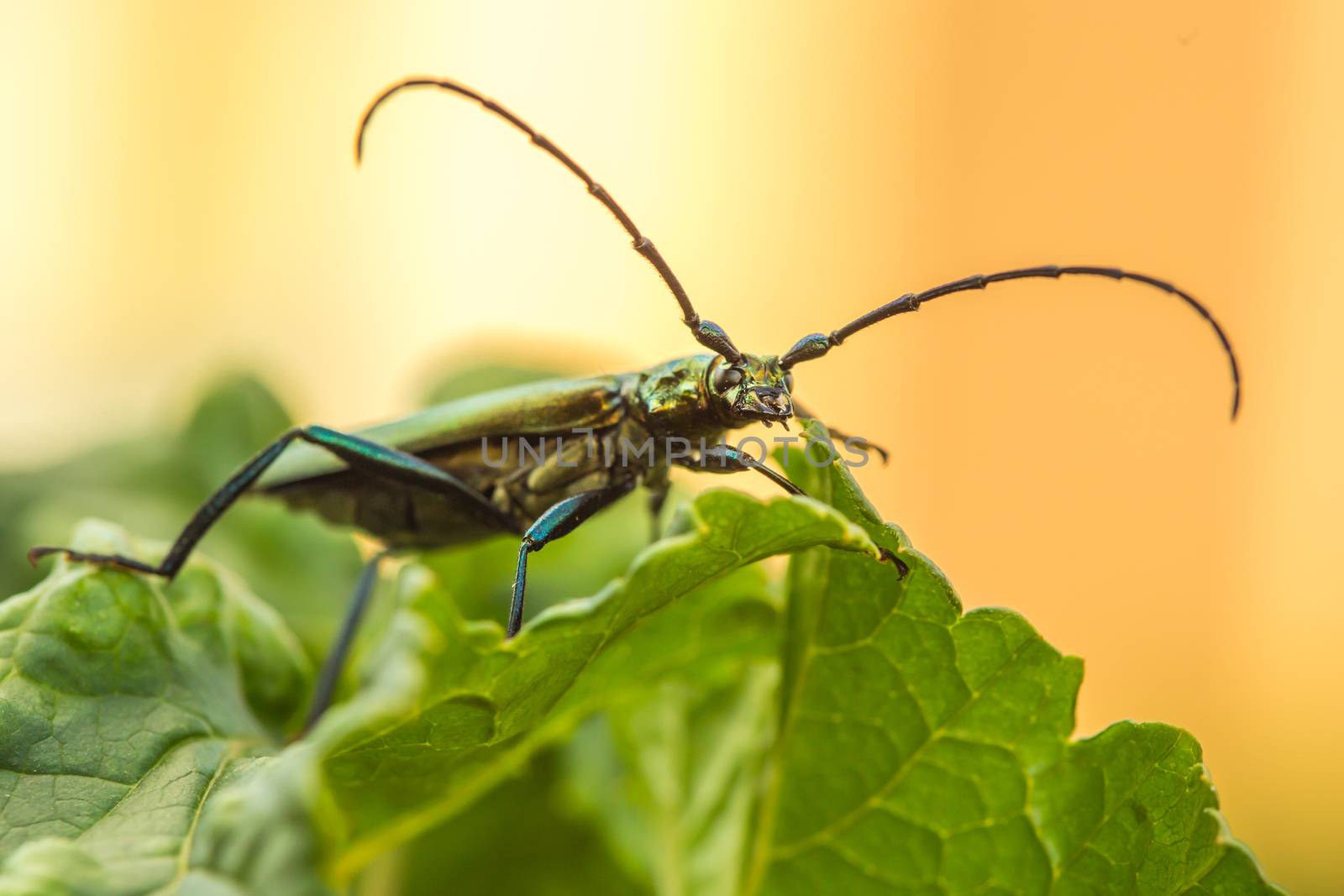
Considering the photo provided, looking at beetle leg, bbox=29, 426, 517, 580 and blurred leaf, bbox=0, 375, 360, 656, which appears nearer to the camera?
beetle leg, bbox=29, 426, 517, 580

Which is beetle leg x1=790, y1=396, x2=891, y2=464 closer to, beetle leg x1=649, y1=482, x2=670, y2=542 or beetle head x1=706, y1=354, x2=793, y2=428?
beetle head x1=706, y1=354, x2=793, y2=428

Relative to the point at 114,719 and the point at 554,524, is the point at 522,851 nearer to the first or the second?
the point at 554,524

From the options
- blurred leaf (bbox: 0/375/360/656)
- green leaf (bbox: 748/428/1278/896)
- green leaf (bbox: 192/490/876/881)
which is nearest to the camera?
green leaf (bbox: 192/490/876/881)

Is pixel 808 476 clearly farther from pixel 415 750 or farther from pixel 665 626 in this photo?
pixel 415 750

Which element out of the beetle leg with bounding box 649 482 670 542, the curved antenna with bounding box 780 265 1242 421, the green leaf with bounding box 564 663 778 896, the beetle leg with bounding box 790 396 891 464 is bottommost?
the green leaf with bounding box 564 663 778 896

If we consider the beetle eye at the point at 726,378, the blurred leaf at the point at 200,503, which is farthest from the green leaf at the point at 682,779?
the blurred leaf at the point at 200,503

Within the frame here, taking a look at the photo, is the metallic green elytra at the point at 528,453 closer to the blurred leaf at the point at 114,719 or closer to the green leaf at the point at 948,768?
the blurred leaf at the point at 114,719

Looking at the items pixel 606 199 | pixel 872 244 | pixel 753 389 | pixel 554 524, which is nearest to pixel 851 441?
pixel 753 389

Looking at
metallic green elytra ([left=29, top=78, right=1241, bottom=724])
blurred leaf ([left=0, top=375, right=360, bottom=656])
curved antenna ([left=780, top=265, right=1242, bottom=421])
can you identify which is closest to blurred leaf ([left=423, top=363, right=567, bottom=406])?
blurred leaf ([left=0, top=375, right=360, bottom=656])
